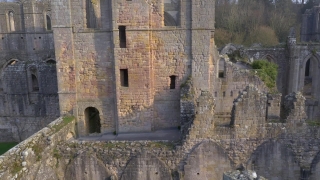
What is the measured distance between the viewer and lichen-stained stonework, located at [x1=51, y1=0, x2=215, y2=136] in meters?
11.6

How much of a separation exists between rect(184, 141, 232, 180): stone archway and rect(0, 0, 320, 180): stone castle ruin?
0.03 meters

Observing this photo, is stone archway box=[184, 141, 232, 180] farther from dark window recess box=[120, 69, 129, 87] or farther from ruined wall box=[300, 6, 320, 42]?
ruined wall box=[300, 6, 320, 42]

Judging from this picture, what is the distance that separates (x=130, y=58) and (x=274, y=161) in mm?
6476

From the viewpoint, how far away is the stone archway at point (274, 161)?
9.62 meters

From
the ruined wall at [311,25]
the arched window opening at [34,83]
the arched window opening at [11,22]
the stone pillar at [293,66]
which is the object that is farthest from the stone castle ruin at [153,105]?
the ruined wall at [311,25]

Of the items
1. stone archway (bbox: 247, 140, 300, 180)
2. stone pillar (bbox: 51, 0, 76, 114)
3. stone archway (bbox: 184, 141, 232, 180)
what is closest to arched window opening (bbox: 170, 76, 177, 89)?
stone archway (bbox: 184, 141, 232, 180)

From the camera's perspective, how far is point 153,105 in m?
12.5

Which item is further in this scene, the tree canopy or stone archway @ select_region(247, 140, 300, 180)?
the tree canopy

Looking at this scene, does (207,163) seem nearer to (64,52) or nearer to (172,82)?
(172,82)

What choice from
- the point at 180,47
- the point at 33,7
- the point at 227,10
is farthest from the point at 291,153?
the point at 227,10

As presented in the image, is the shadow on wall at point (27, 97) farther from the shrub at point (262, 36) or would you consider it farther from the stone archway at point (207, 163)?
the shrub at point (262, 36)

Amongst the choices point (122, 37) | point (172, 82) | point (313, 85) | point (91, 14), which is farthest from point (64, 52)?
point (313, 85)

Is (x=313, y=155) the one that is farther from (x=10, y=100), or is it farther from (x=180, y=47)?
Result: (x=10, y=100)

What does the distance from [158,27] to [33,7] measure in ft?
61.3
